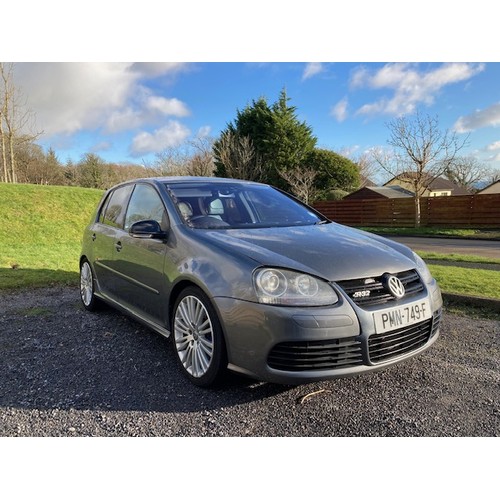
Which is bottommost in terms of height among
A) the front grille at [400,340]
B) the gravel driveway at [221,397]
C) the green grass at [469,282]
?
the gravel driveway at [221,397]

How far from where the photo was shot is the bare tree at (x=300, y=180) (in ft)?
98.5

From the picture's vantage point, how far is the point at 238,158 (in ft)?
98.5

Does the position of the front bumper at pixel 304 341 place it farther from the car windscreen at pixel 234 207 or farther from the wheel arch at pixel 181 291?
the car windscreen at pixel 234 207

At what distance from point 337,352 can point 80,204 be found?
16284 mm

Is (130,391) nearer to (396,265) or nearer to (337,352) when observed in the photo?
(337,352)

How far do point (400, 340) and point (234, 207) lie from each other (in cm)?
191

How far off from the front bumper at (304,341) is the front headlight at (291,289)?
49mm

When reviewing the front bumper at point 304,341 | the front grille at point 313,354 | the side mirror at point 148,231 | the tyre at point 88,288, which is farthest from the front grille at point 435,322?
the tyre at point 88,288

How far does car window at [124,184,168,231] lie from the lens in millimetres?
3732

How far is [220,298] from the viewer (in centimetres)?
277

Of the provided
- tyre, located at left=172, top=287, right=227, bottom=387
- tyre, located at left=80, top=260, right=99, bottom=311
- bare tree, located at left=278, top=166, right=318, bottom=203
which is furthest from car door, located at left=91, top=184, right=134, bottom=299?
bare tree, located at left=278, top=166, right=318, bottom=203

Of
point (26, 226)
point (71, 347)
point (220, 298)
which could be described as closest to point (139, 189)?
point (71, 347)

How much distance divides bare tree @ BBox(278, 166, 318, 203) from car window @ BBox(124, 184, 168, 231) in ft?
84.2

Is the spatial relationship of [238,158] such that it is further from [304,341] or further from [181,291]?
[304,341]
